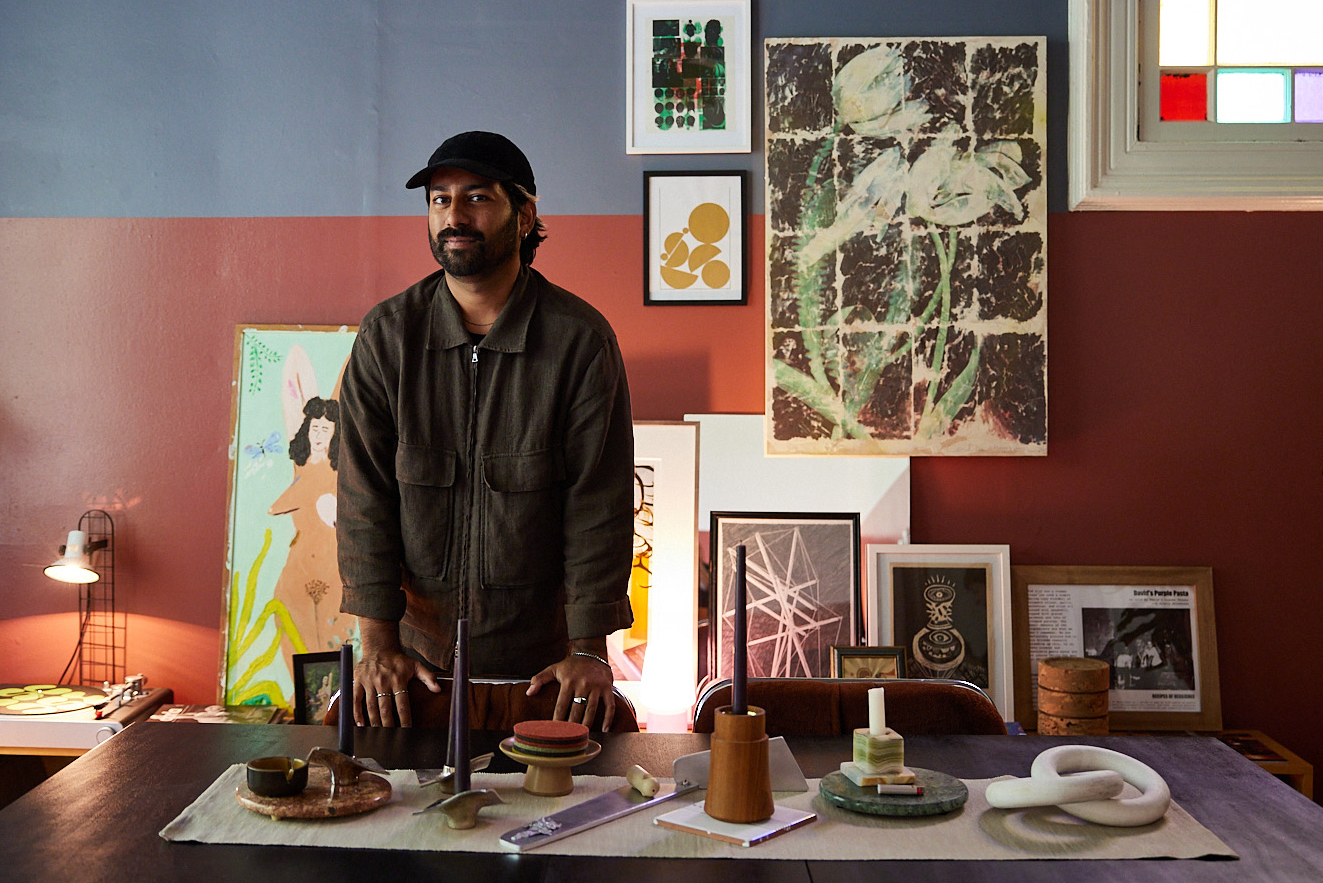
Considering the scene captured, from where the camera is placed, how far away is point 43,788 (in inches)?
57.4

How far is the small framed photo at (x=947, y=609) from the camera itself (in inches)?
128

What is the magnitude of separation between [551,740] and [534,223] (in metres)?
1.45

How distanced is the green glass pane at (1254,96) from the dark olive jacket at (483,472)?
245 centimetres

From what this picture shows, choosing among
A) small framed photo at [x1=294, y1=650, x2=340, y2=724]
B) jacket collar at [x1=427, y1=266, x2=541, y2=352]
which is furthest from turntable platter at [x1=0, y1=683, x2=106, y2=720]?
jacket collar at [x1=427, y1=266, x2=541, y2=352]

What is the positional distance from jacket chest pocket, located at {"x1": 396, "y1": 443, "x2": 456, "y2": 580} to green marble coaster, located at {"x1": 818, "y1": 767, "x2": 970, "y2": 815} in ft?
3.72

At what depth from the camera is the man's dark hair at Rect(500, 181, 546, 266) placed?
2303mm

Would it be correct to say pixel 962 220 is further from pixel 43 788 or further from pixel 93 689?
pixel 93 689

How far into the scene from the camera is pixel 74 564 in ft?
10.7

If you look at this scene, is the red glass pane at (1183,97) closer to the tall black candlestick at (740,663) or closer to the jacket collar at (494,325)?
the jacket collar at (494,325)

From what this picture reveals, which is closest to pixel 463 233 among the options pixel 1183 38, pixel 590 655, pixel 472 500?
pixel 472 500

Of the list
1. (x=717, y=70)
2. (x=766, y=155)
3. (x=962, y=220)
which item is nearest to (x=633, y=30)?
(x=717, y=70)

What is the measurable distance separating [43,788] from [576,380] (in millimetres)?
1279

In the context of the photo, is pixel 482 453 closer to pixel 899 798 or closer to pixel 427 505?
pixel 427 505

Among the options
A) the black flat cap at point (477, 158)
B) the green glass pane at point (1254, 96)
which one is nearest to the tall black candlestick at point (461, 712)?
the black flat cap at point (477, 158)
